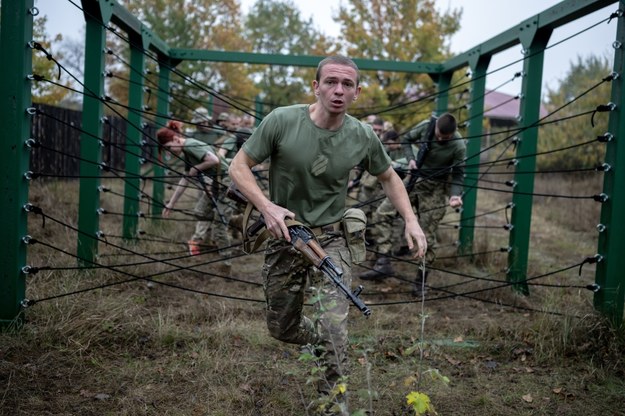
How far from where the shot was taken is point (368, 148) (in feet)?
11.7

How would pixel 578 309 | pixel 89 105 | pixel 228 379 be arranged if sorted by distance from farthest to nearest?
pixel 89 105 → pixel 578 309 → pixel 228 379

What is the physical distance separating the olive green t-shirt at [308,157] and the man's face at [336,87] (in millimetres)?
133

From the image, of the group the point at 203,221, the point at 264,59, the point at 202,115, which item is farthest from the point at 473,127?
the point at 203,221

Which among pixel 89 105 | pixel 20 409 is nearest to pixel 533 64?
pixel 89 105

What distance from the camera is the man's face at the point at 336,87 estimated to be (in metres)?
3.32

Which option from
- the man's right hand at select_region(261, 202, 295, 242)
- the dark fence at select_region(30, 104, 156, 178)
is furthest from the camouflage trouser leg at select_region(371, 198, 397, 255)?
the dark fence at select_region(30, 104, 156, 178)

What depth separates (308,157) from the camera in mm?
3379

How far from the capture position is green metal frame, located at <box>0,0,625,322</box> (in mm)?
4438

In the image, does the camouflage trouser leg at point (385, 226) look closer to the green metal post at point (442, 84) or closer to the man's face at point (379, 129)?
the man's face at point (379, 129)

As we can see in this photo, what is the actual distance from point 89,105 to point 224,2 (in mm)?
15160

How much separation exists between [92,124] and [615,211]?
4.37 meters

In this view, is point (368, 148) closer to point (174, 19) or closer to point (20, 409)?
point (20, 409)

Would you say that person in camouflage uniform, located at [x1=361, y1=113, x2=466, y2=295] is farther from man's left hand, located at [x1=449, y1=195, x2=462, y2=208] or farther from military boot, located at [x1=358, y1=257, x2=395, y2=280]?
man's left hand, located at [x1=449, y1=195, x2=462, y2=208]

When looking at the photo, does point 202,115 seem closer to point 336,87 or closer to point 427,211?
point 427,211
